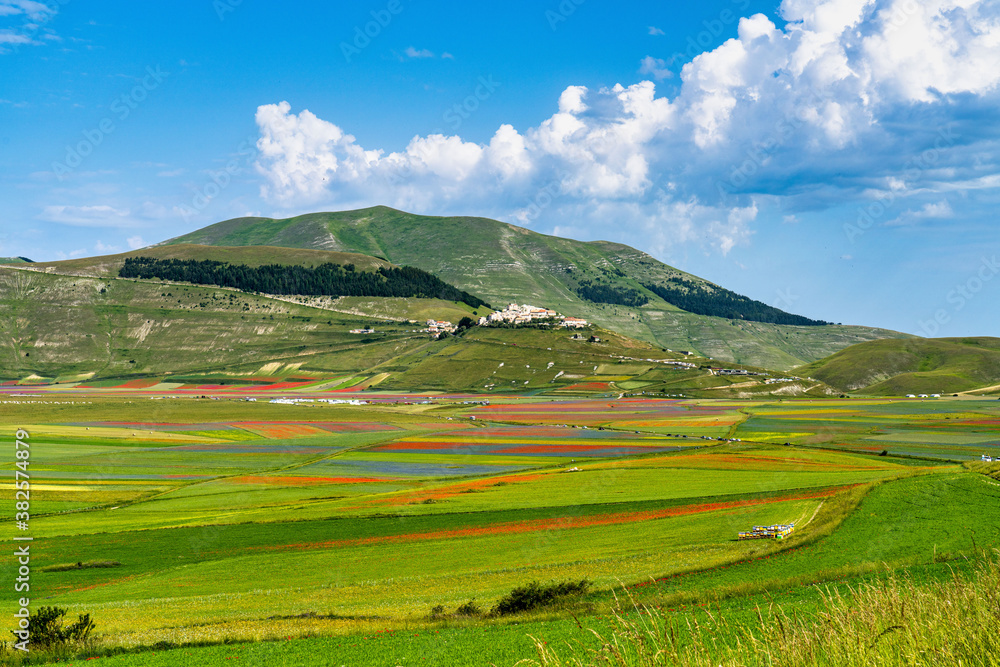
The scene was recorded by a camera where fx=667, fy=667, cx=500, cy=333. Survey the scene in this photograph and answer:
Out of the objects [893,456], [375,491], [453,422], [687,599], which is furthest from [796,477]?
[453,422]

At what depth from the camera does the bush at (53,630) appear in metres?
23.0

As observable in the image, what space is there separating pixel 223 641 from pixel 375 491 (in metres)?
45.8

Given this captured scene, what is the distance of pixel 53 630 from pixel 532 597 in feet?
56.5

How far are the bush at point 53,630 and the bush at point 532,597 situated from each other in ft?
48.2

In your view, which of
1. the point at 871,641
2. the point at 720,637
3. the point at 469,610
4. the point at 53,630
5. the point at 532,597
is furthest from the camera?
the point at 532,597

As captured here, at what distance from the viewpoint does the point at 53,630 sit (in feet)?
76.5

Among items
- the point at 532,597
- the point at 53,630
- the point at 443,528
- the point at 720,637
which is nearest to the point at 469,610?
the point at 532,597

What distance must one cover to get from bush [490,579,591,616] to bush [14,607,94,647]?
48.2ft

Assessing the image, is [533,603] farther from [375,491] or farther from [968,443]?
[968,443]

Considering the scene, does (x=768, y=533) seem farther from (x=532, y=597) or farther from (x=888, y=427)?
(x=888, y=427)

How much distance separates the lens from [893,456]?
3243 inches

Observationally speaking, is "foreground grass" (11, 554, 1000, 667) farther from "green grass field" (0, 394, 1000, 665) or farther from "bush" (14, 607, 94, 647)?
"bush" (14, 607, 94, 647)
